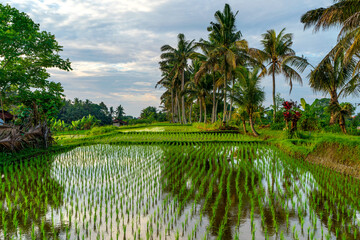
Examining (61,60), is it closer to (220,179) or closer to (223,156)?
(223,156)

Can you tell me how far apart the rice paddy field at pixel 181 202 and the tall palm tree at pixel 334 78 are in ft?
24.4

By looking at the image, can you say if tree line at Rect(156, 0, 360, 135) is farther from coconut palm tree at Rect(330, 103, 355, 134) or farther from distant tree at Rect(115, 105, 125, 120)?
distant tree at Rect(115, 105, 125, 120)

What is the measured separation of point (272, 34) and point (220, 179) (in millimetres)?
18585

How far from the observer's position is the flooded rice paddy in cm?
317

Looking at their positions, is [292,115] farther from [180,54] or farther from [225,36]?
[180,54]

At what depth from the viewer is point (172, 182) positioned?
5.51m

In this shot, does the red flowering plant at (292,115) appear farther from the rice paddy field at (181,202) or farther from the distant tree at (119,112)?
the distant tree at (119,112)

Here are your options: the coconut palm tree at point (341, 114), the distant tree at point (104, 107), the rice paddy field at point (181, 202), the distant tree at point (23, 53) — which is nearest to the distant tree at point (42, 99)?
the distant tree at point (23, 53)

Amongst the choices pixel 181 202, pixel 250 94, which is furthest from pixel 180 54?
pixel 181 202

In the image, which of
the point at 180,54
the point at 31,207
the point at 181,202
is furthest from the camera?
the point at 180,54

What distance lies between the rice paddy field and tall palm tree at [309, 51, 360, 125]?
7.43m

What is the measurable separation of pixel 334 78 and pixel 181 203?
13.6 m

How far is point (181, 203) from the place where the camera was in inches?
161

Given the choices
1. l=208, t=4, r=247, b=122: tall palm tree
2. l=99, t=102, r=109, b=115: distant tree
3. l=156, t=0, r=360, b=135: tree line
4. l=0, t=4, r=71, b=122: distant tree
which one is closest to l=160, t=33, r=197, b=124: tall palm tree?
l=156, t=0, r=360, b=135: tree line
